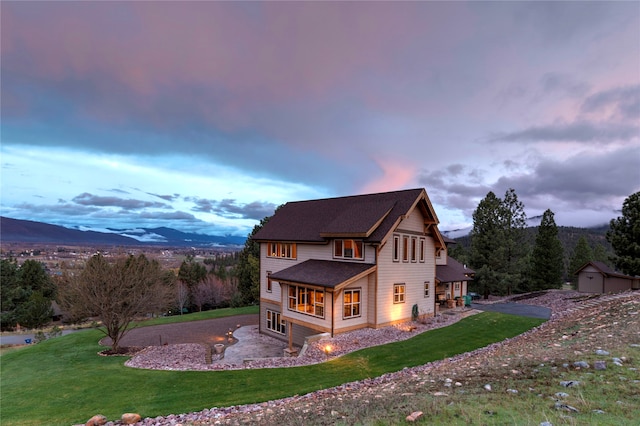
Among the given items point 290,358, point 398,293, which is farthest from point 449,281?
point 290,358

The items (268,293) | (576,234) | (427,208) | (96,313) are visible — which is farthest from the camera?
(576,234)

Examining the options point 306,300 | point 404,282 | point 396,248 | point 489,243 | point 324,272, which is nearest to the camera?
point 324,272

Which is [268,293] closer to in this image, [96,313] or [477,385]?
[96,313]

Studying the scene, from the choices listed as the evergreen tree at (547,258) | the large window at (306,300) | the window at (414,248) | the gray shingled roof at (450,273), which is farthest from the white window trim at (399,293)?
the evergreen tree at (547,258)

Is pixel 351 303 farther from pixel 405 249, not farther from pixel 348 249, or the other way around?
pixel 405 249

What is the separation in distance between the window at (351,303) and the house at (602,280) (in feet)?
94.8

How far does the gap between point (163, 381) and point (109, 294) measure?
7.83 metres

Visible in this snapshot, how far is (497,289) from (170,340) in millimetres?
33440

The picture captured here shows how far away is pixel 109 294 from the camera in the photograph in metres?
17.9

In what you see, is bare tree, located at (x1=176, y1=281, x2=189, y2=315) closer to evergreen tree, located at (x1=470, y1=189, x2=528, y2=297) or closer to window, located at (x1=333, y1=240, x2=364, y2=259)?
window, located at (x1=333, y1=240, x2=364, y2=259)

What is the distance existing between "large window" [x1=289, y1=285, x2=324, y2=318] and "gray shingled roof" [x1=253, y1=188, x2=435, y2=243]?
11.6 feet

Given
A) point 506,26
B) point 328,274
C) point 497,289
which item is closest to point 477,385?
point 328,274

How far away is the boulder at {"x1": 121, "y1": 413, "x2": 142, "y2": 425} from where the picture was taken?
9.52 meters

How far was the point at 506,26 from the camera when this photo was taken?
1966 cm
